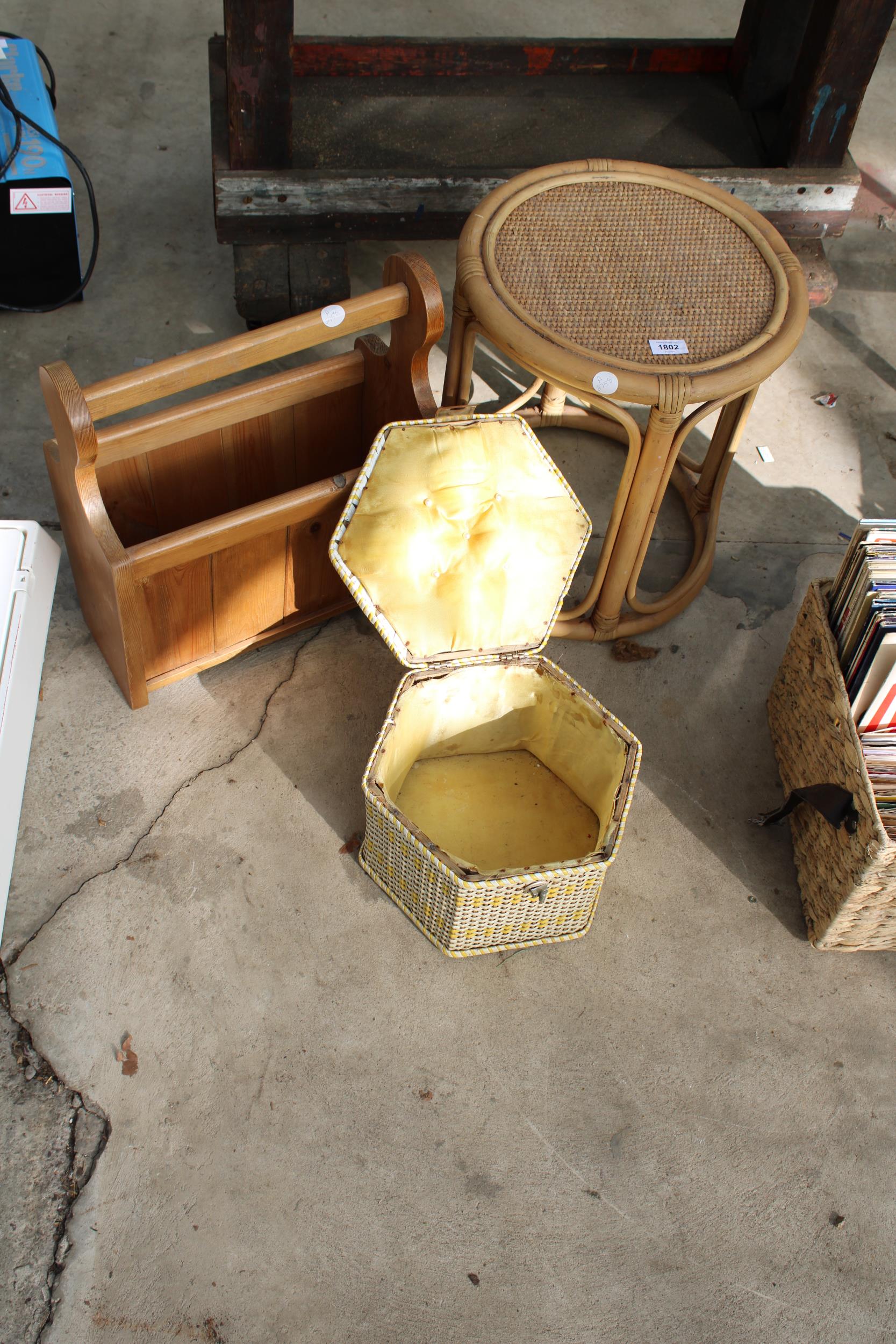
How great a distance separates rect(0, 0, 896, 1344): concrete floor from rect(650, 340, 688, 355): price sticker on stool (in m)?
0.80

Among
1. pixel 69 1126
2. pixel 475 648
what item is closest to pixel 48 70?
pixel 475 648

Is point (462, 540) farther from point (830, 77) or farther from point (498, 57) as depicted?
point (498, 57)

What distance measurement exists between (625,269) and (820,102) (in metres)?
1.20

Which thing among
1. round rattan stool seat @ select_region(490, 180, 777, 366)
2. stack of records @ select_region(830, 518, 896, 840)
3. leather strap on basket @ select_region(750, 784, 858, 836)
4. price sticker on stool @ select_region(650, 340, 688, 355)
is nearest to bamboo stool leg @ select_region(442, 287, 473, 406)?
round rattan stool seat @ select_region(490, 180, 777, 366)

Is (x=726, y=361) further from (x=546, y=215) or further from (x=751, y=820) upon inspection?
(x=751, y=820)

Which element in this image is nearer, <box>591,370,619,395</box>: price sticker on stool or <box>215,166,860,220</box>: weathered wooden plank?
<box>591,370,619,395</box>: price sticker on stool

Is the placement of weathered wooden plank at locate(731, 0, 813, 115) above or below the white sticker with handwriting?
above

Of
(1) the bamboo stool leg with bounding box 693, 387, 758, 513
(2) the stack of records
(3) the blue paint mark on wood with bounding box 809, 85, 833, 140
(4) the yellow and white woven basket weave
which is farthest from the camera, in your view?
(3) the blue paint mark on wood with bounding box 809, 85, 833, 140

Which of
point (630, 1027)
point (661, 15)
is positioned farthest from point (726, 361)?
point (661, 15)

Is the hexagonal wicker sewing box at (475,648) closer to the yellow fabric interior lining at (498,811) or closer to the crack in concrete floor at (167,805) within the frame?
the yellow fabric interior lining at (498,811)

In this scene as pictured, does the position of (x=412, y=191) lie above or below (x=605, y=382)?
below

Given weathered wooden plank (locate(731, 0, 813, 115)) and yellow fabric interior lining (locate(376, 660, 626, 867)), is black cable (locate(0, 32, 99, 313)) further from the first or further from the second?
weathered wooden plank (locate(731, 0, 813, 115))

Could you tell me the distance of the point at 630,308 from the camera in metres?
2.44

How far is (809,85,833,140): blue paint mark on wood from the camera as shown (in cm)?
319
